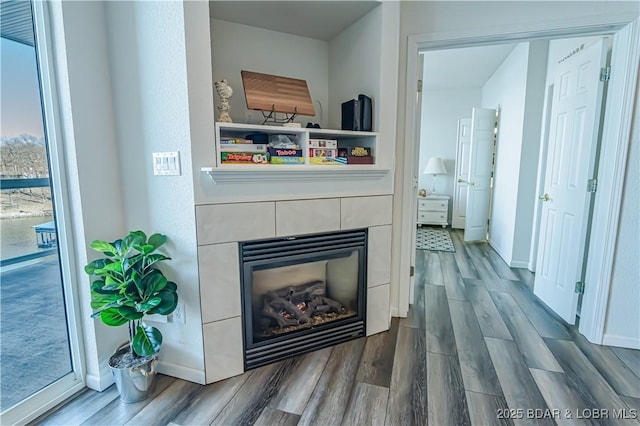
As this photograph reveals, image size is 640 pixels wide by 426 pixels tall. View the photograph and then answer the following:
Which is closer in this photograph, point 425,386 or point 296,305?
point 425,386

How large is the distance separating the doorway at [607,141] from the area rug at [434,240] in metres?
2.29

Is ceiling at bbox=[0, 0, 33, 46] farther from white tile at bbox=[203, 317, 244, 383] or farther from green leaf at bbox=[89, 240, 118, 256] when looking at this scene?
white tile at bbox=[203, 317, 244, 383]

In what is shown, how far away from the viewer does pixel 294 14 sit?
2.06 meters

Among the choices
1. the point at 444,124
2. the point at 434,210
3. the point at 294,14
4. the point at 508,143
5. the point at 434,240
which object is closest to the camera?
the point at 294,14

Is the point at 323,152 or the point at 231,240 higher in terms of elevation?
the point at 323,152

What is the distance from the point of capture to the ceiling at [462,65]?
406 cm

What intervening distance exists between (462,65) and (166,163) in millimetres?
4534

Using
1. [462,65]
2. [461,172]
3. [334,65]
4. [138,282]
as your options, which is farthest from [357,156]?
[461,172]

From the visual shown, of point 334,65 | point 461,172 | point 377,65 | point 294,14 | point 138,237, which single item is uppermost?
point 294,14

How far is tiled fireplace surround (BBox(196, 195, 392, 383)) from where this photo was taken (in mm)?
1707

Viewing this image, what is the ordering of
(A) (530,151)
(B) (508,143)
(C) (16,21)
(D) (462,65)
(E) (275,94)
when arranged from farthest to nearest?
(D) (462,65), (B) (508,143), (A) (530,151), (E) (275,94), (C) (16,21)

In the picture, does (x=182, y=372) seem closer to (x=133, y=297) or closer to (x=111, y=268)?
(x=133, y=297)

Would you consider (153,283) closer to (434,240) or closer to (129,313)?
(129,313)

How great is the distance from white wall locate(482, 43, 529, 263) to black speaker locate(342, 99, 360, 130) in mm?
2691
